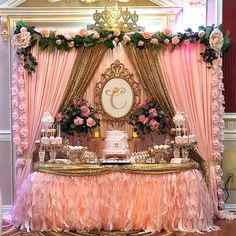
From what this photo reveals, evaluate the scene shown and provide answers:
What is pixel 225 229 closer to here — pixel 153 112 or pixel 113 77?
pixel 153 112

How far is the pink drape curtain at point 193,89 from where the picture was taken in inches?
216

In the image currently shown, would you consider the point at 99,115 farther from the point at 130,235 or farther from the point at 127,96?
the point at 130,235

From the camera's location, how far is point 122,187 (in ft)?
16.3

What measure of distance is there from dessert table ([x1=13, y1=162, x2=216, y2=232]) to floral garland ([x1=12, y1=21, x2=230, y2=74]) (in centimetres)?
140

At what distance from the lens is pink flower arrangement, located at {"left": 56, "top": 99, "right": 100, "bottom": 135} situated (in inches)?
207

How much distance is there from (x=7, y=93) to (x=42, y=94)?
0.56 meters

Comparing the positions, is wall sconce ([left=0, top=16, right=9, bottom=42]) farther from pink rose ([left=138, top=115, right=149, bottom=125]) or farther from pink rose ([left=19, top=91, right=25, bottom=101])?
pink rose ([left=138, top=115, right=149, bottom=125])

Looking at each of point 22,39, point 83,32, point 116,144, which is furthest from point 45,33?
point 116,144

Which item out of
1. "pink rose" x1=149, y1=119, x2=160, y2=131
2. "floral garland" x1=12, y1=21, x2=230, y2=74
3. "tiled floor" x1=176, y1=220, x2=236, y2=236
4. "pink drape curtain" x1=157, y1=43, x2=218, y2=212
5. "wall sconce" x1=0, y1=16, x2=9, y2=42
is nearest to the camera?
"tiled floor" x1=176, y1=220, x2=236, y2=236

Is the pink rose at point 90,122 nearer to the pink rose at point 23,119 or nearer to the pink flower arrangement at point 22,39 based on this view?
the pink rose at point 23,119

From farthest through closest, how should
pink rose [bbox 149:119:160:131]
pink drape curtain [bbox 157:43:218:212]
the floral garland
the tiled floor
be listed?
pink drape curtain [bbox 157:43:218:212], the floral garland, pink rose [bbox 149:119:160:131], the tiled floor

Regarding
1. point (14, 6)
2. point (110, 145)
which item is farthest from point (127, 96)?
point (14, 6)

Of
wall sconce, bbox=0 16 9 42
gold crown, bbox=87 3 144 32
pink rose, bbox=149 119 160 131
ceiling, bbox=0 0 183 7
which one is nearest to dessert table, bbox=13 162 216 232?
pink rose, bbox=149 119 160 131

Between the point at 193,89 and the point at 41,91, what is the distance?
180 centimetres
